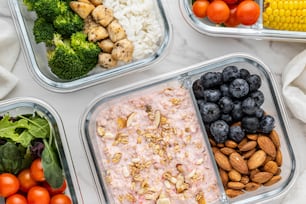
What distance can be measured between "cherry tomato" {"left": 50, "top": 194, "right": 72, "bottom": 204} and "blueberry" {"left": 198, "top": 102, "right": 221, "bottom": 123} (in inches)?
16.4

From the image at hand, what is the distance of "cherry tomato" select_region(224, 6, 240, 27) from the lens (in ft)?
5.83

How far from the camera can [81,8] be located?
1.68 metres

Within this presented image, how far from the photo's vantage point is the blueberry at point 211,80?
65.7 inches

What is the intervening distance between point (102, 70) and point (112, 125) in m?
0.18

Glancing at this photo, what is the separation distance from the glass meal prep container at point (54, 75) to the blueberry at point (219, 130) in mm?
242

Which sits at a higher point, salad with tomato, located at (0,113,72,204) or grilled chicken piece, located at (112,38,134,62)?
grilled chicken piece, located at (112,38,134,62)

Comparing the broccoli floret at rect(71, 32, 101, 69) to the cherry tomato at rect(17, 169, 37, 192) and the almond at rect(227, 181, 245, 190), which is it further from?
the almond at rect(227, 181, 245, 190)

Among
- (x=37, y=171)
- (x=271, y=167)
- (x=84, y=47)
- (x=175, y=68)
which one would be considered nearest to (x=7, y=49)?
(x=84, y=47)

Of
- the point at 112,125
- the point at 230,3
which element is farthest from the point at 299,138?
the point at 112,125

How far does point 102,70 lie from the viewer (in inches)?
69.6

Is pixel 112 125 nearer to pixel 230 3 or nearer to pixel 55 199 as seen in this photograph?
pixel 55 199

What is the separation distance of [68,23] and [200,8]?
363 mm

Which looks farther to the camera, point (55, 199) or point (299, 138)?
point (299, 138)

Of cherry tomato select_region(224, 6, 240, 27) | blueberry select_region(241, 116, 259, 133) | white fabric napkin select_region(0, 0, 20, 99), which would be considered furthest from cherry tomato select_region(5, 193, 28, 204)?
cherry tomato select_region(224, 6, 240, 27)
